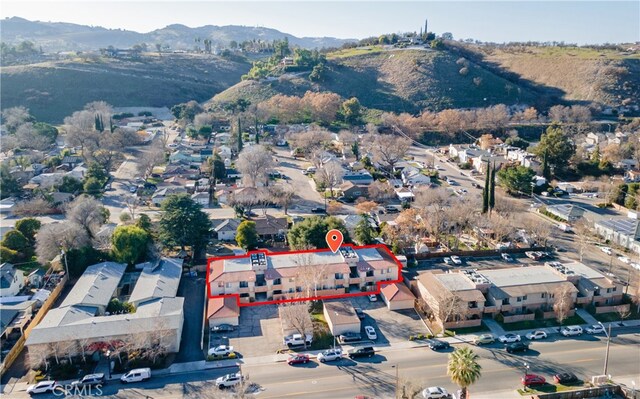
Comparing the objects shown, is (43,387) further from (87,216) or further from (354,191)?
(354,191)

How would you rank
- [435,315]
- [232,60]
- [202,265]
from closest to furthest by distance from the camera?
[435,315]
[202,265]
[232,60]

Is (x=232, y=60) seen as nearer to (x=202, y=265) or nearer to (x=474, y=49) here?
(x=474, y=49)

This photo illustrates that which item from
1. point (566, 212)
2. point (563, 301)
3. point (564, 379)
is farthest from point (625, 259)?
point (564, 379)

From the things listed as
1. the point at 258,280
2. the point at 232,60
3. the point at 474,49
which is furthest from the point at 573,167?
the point at 232,60

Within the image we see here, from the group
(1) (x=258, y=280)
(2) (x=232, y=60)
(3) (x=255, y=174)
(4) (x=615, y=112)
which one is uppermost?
(2) (x=232, y=60)

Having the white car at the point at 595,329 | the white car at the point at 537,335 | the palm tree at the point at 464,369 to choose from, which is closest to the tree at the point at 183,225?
the palm tree at the point at 464,369

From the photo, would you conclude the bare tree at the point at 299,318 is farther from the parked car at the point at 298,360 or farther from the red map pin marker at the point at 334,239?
the red map pin marker at the point at 334,239

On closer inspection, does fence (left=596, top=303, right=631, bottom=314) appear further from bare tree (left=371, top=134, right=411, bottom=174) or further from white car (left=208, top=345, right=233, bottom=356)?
bare tree (left=371, top=134, right=411, bottom=174)
